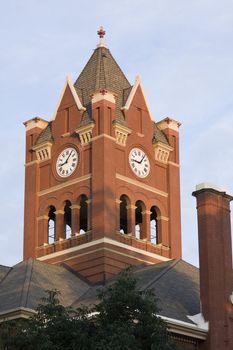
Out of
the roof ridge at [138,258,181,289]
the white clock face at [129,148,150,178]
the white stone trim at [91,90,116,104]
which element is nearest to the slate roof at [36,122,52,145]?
the white stone trim at [91,90,116,104]

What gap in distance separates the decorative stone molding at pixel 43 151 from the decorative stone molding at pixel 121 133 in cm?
426

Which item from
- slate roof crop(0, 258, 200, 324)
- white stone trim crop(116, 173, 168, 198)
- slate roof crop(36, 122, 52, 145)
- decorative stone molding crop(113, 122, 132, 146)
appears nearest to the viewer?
slate roof crop(0, 258, 200, 324)

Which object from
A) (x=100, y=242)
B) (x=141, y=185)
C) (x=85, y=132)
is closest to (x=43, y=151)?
(x=85, y=132)

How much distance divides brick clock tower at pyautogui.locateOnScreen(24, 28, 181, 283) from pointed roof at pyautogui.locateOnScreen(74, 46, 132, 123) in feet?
0.26

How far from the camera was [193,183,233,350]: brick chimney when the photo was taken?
43875 mm

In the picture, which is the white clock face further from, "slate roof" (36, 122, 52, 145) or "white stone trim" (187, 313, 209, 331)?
"white stone trim" (187, 313, 209, 331)

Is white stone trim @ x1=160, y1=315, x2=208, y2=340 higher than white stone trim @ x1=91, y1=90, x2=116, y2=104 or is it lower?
lower

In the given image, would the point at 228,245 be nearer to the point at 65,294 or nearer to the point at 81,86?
the point at 65,294

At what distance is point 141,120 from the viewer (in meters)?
57.5

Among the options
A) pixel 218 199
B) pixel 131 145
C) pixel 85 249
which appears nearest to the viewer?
pixel 218 199

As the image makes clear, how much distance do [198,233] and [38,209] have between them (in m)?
13.8

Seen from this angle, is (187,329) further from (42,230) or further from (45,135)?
(45,135)

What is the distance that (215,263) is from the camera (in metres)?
44.7

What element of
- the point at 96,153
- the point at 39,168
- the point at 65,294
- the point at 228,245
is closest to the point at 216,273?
the point at 228,245
